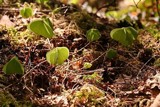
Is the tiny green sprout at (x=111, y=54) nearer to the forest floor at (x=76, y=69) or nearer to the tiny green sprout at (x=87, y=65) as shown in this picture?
the forest floor at (x=76, y=69)

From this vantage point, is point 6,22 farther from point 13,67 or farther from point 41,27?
point 13,67

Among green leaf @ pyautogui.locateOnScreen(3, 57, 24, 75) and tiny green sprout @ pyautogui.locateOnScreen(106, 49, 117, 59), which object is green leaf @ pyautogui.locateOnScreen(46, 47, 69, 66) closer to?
green leaf @ pyautogui.locateOnScreen(3, 57, 24, 75)

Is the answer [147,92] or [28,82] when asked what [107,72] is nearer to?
[147,92]

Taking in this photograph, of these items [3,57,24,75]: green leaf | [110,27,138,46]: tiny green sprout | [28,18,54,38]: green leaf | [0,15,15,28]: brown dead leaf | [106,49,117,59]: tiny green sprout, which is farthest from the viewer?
[0,15,15,28]: brown dead leaf

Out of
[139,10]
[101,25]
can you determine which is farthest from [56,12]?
[139,10]

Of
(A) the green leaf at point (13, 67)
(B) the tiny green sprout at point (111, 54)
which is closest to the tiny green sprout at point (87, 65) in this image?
(B) the tiny green sprout at point (111, 54)

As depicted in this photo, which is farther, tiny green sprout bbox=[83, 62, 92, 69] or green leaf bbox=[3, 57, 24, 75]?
tiny green sprout bbox=[83, 62, 92, 69]

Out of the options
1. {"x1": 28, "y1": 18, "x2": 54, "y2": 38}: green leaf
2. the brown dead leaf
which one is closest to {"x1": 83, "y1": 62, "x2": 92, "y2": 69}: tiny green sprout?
{"x1": 28, "y1": 18, "x2": 54, "y2": 38}: green leaf

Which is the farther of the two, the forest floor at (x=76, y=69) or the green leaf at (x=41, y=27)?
the green leaf at (x=41, y=27)

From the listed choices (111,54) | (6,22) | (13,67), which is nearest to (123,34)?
(111,54)
